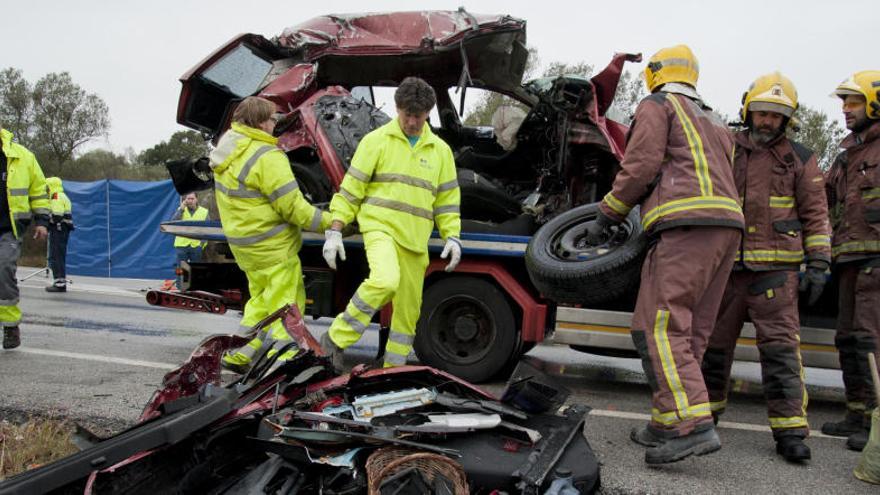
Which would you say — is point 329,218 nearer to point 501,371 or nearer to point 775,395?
point 501,371

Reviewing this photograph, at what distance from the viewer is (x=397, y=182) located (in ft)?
12.9

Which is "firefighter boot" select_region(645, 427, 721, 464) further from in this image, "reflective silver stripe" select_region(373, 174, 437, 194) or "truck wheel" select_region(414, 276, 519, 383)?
"reflective silver stripe" select_region(373, 174, 437, 194)

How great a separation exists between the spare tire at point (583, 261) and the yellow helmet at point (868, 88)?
1.34m

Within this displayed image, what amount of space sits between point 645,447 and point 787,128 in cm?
180

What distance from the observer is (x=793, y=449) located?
10.3ft

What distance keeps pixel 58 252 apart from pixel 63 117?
746 inches

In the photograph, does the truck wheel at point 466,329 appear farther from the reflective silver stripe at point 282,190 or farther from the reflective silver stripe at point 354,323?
the reflective silver stripe at point 282,190

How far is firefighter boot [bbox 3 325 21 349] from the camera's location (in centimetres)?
483

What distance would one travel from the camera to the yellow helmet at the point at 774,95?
→ 3.39 m

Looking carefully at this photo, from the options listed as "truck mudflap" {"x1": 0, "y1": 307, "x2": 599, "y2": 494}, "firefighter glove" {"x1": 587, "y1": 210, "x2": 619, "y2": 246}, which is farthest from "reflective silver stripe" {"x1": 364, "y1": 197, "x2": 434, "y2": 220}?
"truck mudflap" {"x1": 0, "y1": 307, "x2": 599, "y2": 494}

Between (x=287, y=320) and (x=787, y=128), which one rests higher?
(x=787, y=128)

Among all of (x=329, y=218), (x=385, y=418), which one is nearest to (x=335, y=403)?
(x=385, y=418)

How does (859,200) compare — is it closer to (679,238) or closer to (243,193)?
(679,238)

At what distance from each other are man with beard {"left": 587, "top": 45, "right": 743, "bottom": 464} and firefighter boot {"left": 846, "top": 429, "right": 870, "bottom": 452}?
956 mm
